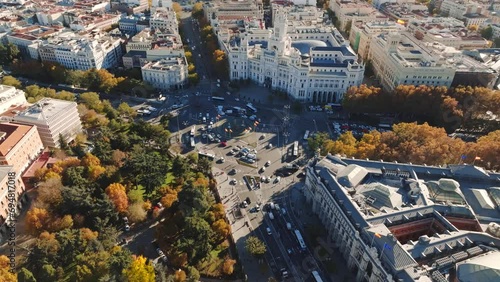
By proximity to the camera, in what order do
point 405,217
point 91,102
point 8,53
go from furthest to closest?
point 8,53, point 91,102, point 405,217

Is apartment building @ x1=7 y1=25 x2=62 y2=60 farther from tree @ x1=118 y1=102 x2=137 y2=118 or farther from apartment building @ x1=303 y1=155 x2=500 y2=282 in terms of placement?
apartment building @ x1=303 y1=155 x2=500 y2=282

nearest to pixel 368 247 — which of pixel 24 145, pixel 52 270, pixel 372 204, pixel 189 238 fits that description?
pixel 372 204

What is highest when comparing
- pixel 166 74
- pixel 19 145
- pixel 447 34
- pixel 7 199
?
pixel 447 34

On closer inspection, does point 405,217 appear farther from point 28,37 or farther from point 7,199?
point 28,37

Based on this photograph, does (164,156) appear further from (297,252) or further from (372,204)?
(372,204)

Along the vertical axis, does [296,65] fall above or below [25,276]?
above

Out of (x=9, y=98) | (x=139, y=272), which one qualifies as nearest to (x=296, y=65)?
(x=139, y=272)
